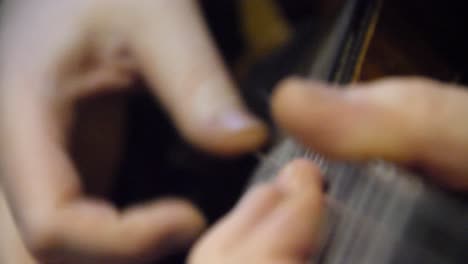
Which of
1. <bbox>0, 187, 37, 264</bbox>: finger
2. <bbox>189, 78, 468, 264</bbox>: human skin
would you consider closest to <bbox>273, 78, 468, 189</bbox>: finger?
<bbox>189, 78, 468, 264</bbox>: human skin

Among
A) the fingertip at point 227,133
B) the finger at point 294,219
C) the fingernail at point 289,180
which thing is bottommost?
the finger at point 294,219

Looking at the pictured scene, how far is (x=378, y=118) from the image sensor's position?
0.51 feet

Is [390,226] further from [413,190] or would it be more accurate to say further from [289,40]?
[289,40]

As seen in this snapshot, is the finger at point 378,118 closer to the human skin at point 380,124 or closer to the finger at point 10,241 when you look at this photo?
the human skin at point 380,124

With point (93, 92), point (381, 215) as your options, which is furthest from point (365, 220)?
point (93, 92)

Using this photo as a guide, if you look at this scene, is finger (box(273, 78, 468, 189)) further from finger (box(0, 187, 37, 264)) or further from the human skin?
finger (box(0, 187, 37, 264))

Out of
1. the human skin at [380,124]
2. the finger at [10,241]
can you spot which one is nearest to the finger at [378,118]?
the human skin at [380,124]

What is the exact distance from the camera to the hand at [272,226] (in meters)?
0.17

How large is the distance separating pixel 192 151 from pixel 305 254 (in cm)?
5

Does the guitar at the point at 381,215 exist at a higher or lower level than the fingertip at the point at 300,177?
lower

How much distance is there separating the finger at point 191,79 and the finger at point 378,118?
0.01m

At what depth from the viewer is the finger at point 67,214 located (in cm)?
17

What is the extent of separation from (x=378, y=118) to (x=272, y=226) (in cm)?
4

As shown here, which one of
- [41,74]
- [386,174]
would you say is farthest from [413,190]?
[41,74]
